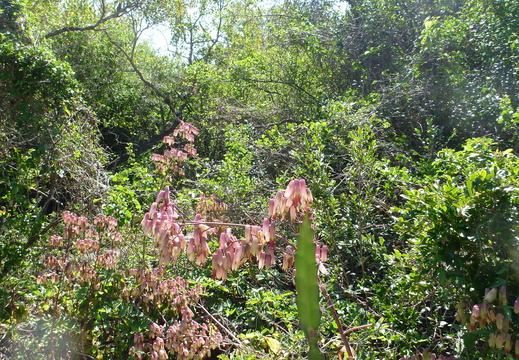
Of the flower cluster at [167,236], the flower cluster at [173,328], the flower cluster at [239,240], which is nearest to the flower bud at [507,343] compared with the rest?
the flower cluster at [239,240]

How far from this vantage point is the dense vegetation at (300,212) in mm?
2088

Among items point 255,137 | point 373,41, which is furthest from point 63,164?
point 373,41

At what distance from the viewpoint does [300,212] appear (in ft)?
6.79

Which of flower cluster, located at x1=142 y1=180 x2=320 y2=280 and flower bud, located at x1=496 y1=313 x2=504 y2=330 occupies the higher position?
flower cluster, located at x1=142 y1=180 x2=320 y2=280

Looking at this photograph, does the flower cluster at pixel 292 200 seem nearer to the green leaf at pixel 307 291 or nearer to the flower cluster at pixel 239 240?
the flower cluster at pixel 239 240

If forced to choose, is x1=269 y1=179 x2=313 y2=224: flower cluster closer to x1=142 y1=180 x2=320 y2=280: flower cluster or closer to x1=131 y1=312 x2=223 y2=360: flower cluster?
x1=142 y1=180 x2=320 y2=280: flower cluster

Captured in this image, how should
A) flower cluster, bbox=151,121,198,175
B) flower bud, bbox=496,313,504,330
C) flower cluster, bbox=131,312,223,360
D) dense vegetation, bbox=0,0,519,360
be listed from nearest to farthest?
flower bud, bbox=496,313,504,330 → dense vegetation, bbox=0,0,519,360 → flower cluster, bbox=131,312,223,360 → flower cluster, bbox=151,121,198,175

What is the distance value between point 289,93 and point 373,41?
163 centimetres

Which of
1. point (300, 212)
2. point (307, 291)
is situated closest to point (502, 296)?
point (300, 212)

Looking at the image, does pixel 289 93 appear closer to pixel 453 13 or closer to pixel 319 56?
pixel 319 56

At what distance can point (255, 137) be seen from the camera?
6648mm

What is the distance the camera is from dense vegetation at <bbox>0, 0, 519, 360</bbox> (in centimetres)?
209

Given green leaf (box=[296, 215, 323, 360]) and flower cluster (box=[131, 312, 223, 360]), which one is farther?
flower cluster (box=[131, 312, 223, 360])

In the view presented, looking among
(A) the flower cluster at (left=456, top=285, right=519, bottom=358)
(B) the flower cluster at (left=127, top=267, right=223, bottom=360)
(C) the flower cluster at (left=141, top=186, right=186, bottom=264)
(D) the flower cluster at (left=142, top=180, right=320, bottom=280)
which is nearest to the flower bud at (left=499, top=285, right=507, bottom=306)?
(A) the flower cluster at (left=456, top=285, right=519, bottom=358)
